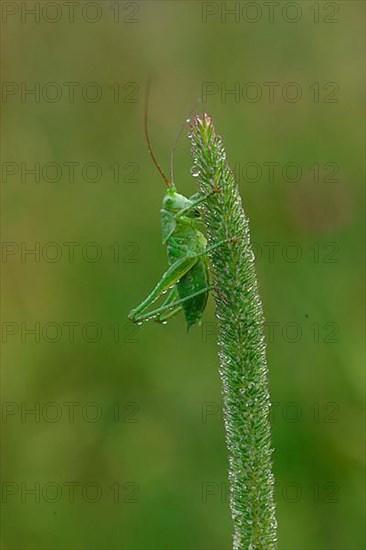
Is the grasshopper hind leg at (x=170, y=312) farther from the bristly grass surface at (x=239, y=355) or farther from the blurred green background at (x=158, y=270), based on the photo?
the blurred green background at (x=158, y=270)

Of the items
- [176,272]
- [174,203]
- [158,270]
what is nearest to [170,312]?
[176,272]

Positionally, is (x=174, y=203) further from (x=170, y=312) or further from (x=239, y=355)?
(x=239, y=355)

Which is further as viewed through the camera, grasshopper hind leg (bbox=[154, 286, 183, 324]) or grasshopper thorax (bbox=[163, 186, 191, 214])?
grasshopper hind leg (bbox=[154, 286, 183, 324])

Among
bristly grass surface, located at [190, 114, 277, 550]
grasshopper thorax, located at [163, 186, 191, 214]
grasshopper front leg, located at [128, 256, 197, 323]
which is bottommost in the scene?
bristly grass surface, located at [190, 114, 277, 550]

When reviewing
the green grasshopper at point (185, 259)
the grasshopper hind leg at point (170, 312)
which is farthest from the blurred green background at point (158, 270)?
the green grasshopper at point (185, 259)

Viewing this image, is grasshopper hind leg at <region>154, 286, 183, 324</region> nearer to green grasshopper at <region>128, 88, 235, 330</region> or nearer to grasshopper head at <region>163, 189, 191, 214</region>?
green grasshopper at <region>128, 88, 235, 330</region>

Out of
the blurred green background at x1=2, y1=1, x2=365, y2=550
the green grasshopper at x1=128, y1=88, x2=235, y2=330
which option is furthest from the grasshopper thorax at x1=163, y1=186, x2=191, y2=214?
the blurred green background at x1=2, y1=1, x2=365, y2=550

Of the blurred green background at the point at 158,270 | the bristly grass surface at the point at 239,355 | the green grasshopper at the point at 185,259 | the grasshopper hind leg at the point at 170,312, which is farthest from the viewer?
the blurred green background at the point at 158,270
